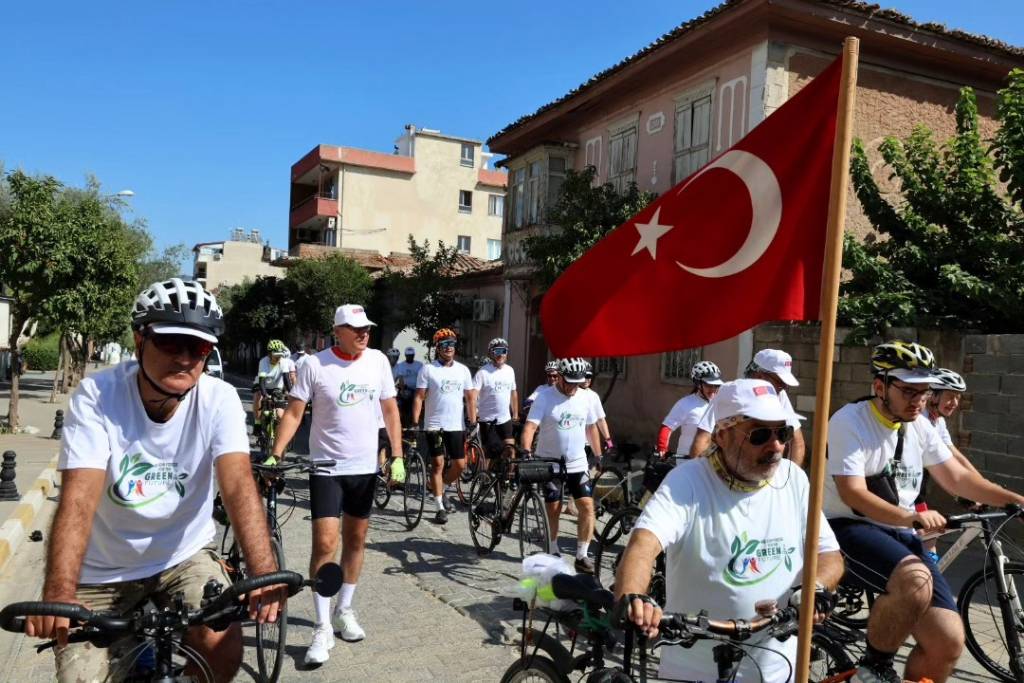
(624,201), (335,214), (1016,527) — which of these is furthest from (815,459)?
(335,214)

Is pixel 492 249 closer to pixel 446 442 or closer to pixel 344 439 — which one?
pixel 446 442

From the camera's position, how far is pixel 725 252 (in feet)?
11.5

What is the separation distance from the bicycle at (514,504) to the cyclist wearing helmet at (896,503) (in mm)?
3319

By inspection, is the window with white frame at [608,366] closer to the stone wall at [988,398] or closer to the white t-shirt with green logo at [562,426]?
the stone wall at [988,398]

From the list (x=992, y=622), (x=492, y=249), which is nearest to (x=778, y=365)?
(x=992, y=622)

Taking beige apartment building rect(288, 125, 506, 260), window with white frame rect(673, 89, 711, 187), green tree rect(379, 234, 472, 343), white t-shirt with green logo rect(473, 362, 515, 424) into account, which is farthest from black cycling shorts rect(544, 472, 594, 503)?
beige apartment building rect(288, 125, 506, 260)

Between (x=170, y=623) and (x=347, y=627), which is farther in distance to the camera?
(x=347, y=627)

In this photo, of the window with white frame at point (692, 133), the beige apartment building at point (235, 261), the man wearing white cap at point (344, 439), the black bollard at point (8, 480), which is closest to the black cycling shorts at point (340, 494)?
the man wearing white cap at point (344, 439)

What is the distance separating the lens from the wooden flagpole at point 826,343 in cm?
256

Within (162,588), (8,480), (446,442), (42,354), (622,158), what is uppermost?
(622,158)

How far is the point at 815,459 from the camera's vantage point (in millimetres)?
2617

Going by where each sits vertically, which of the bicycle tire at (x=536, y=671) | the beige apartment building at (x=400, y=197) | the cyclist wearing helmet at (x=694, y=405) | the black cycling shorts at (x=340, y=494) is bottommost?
the bicycle tire at (x=536, y=671)

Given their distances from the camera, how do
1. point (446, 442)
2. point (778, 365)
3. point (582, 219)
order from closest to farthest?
1. point (778, 365)
2. point (446, 442)
3. point (582, 219)

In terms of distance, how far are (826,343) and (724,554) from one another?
2.58ft
